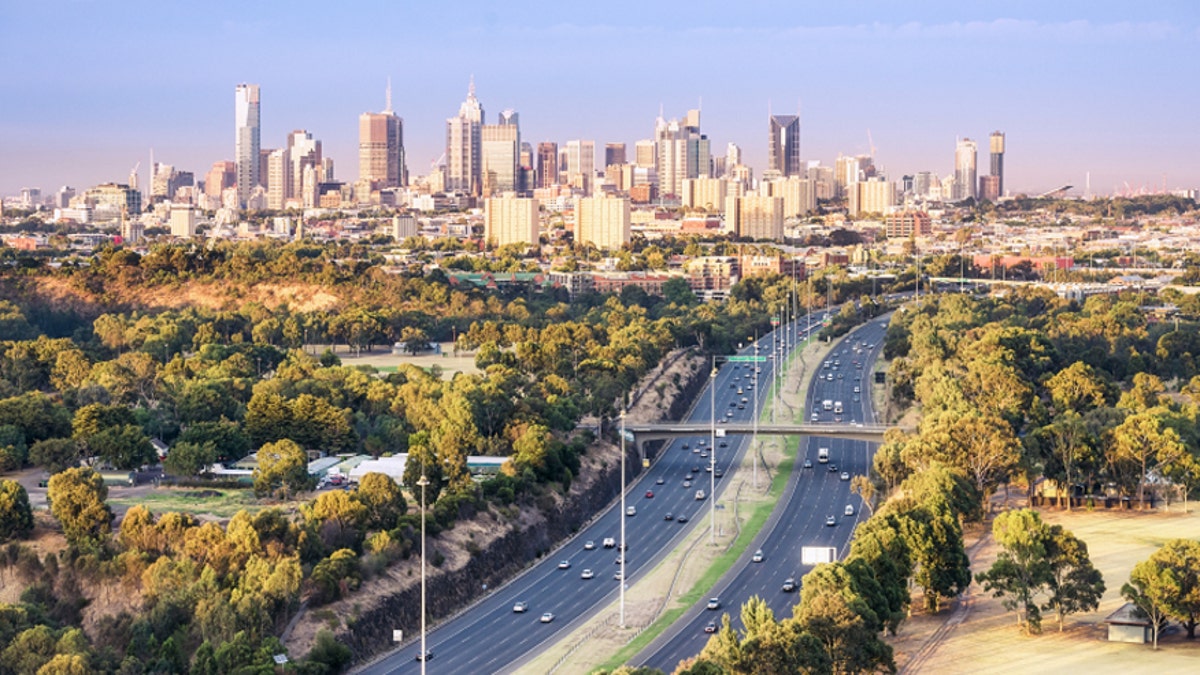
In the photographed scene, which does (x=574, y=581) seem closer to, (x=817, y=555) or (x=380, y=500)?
(x=380, y=500)

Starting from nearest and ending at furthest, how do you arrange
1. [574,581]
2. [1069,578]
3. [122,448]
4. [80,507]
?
[1069,578]
[80,507]
[574,581]
[122,448]

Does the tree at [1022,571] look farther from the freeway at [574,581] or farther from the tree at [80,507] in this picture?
the tree at [80,507]

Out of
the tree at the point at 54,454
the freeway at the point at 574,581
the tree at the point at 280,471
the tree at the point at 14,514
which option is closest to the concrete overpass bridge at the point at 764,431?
the freeway at the point at 574,581

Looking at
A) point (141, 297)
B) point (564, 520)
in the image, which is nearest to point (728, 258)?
point (141, 297)

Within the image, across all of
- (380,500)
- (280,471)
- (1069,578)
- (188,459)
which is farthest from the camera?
(188,459)

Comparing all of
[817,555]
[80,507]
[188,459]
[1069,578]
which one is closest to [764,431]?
[817,555]

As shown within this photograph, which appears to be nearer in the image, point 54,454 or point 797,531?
point 797,531

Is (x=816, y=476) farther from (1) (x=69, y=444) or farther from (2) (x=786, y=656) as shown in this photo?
(2) (x=786, y=656)

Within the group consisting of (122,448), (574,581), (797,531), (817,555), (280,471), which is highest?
(122,448)
